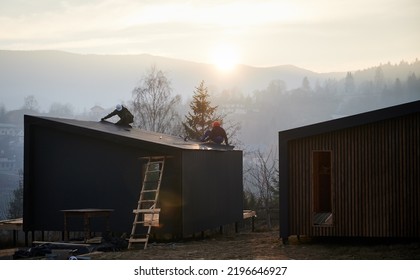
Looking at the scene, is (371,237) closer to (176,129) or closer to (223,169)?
(223,169)

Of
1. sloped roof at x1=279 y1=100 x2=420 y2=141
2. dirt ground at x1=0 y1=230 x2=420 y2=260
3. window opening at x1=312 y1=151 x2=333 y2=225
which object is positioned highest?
sloped roof at x1=279 y1=100 x2=420 y2=141

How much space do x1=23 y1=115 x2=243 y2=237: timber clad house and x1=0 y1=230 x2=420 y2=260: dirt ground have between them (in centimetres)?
106

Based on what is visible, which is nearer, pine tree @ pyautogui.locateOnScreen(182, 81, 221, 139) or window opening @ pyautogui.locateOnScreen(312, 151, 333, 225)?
window opening @ pyautogui.locateOnScreen(312, 151, 333, 225)

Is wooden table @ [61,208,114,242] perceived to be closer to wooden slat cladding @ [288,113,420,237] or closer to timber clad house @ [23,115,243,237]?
timber clad house @ [23,115,243,237]

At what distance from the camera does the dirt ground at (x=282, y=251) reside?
13.0m

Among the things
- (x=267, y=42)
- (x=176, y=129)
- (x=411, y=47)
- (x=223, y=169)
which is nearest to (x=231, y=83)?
(x=176, y=129)

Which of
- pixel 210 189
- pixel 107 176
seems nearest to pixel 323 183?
pixel 210 189

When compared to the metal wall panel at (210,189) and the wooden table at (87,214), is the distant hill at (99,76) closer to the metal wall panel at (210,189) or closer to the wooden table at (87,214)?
the metal wall panel at (210,189)

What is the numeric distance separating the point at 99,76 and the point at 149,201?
34.8m

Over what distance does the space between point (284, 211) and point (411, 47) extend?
9.70 m

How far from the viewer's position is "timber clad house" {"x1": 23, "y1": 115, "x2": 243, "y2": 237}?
1620cm

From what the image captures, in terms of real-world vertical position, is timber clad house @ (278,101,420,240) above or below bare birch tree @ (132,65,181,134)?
below

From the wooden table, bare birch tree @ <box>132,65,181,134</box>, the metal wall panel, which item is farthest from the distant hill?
the wooden table

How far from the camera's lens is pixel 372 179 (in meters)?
14.1
